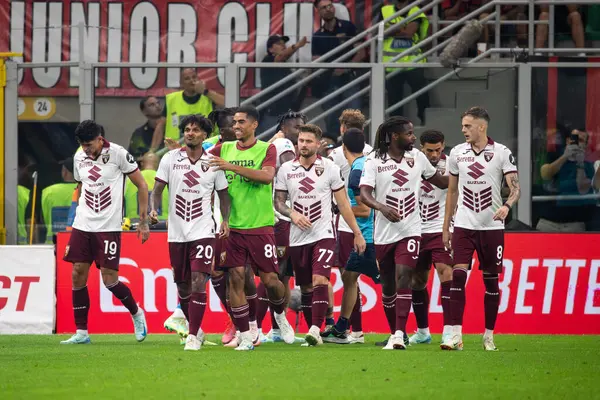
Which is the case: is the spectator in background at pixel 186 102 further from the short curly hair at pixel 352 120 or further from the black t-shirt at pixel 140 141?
the short curly hair at pixel 352 120

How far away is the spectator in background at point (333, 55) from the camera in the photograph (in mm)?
17344

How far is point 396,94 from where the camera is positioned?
57.5ft

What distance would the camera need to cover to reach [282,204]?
1268 centimetres

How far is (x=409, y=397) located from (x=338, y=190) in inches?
188

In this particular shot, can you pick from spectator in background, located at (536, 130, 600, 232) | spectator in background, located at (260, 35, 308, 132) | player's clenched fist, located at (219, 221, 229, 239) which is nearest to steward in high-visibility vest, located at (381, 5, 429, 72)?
spectator in background, located at (260, 35, 308, 132)

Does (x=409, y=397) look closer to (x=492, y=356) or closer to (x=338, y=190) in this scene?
(x=492, y=356)

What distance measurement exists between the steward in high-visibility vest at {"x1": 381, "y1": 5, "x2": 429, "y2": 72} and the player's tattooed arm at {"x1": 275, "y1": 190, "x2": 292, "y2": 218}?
19.4ft

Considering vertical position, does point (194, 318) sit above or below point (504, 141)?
below

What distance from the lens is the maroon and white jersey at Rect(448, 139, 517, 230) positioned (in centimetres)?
1207

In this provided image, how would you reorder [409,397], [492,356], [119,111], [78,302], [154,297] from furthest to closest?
1. [119,111]
2. [154,297]
3. [78,302]
4. [492,356]
5. [409,397]

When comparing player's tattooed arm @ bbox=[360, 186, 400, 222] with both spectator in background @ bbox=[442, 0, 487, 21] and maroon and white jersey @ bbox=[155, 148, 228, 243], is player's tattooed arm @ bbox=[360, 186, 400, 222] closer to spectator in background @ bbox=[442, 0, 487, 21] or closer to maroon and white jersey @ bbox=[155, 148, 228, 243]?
maroon and white jersey @ bbox=[155, 148, 228, 243]

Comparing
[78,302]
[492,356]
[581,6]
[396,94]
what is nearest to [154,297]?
[78,302]

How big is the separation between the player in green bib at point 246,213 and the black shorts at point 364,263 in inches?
51.2

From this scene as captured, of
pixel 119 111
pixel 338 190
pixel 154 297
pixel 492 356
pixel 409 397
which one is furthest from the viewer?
pixel 119 111
